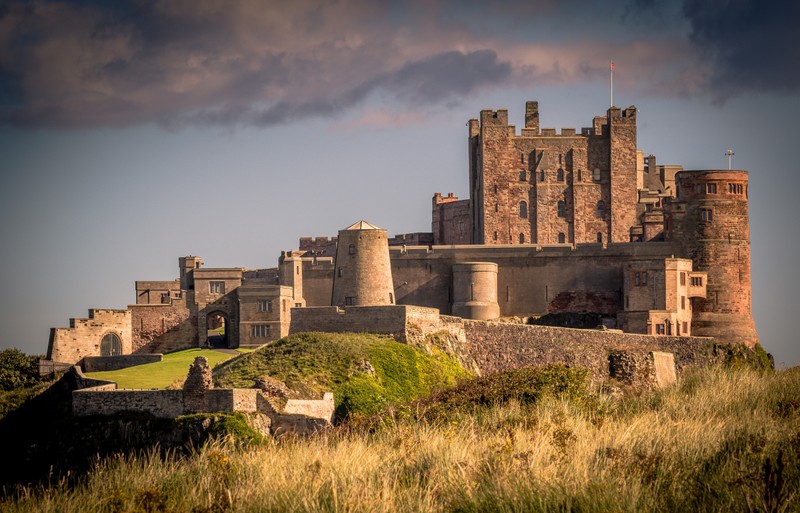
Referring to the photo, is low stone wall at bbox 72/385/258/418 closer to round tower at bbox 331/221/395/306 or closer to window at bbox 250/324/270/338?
round tower at bbox 331/221/395/306

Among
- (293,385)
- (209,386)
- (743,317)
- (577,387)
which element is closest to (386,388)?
(293,385)

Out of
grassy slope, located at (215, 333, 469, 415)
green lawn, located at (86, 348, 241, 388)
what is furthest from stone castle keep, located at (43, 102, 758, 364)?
green lawn, located at (86, 348, 241, 388)

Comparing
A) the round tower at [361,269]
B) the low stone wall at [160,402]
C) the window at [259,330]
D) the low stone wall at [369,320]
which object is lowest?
the low stone wall at [160,402]

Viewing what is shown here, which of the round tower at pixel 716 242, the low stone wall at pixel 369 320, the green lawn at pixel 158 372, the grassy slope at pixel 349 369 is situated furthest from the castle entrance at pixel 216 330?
the round tower at pixel 716 242

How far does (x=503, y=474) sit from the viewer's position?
1280cm

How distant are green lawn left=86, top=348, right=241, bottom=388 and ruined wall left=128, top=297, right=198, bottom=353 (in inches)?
177

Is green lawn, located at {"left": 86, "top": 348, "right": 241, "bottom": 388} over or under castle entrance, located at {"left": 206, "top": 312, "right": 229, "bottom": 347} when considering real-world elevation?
under

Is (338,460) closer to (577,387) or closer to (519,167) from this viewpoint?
(577,387)

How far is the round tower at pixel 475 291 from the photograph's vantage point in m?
57.9

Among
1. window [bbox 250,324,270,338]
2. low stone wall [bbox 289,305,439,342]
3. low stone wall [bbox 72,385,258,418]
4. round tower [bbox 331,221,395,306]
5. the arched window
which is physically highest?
round tower [bbox 331,221,395,306]

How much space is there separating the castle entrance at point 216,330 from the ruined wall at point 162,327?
3.18 ft

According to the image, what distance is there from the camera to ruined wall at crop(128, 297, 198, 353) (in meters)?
59.3

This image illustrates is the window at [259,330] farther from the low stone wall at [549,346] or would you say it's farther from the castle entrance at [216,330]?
the low stone wall at [549,346]

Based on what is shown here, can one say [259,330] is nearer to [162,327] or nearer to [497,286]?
[162,327]
